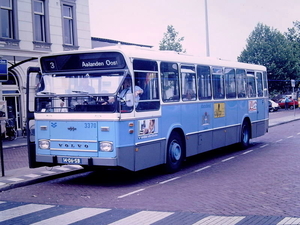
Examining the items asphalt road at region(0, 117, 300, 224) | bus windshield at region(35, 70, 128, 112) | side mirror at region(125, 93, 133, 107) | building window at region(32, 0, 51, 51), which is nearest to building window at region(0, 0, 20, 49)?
building window at region(32, 0, 51, 51)

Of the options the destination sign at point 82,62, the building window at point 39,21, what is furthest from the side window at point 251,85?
the building window at point 39,21

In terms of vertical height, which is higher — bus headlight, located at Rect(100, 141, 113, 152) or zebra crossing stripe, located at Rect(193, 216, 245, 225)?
bus headlight, located at Rect(100, 141, 113, 152)

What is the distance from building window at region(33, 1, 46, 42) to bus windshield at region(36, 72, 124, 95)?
656 inches

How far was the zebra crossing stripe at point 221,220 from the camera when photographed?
21.2ft

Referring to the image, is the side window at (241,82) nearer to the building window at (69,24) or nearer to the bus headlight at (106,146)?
the bus headlight at (106,146)

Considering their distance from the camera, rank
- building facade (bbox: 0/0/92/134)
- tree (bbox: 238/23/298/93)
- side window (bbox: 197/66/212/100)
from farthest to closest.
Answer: tree (bbox: 238/23/298/93)
building facade (bbox: 0/0/92/134)
side window (bbox: 197/66/212/100)

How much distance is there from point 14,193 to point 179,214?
14.4 feet

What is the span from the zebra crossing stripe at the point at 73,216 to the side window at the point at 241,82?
31.0 feet

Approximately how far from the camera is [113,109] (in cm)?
935

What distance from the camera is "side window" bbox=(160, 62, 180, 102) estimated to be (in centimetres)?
1099

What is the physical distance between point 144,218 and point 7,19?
819 inches

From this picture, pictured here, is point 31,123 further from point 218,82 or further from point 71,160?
point 218,82

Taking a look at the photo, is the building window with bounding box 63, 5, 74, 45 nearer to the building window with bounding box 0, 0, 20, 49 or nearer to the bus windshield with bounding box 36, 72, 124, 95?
the building window with bounding box 0, 0, 20, 49

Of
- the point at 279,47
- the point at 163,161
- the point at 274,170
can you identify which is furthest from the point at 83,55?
the point at 279,47
